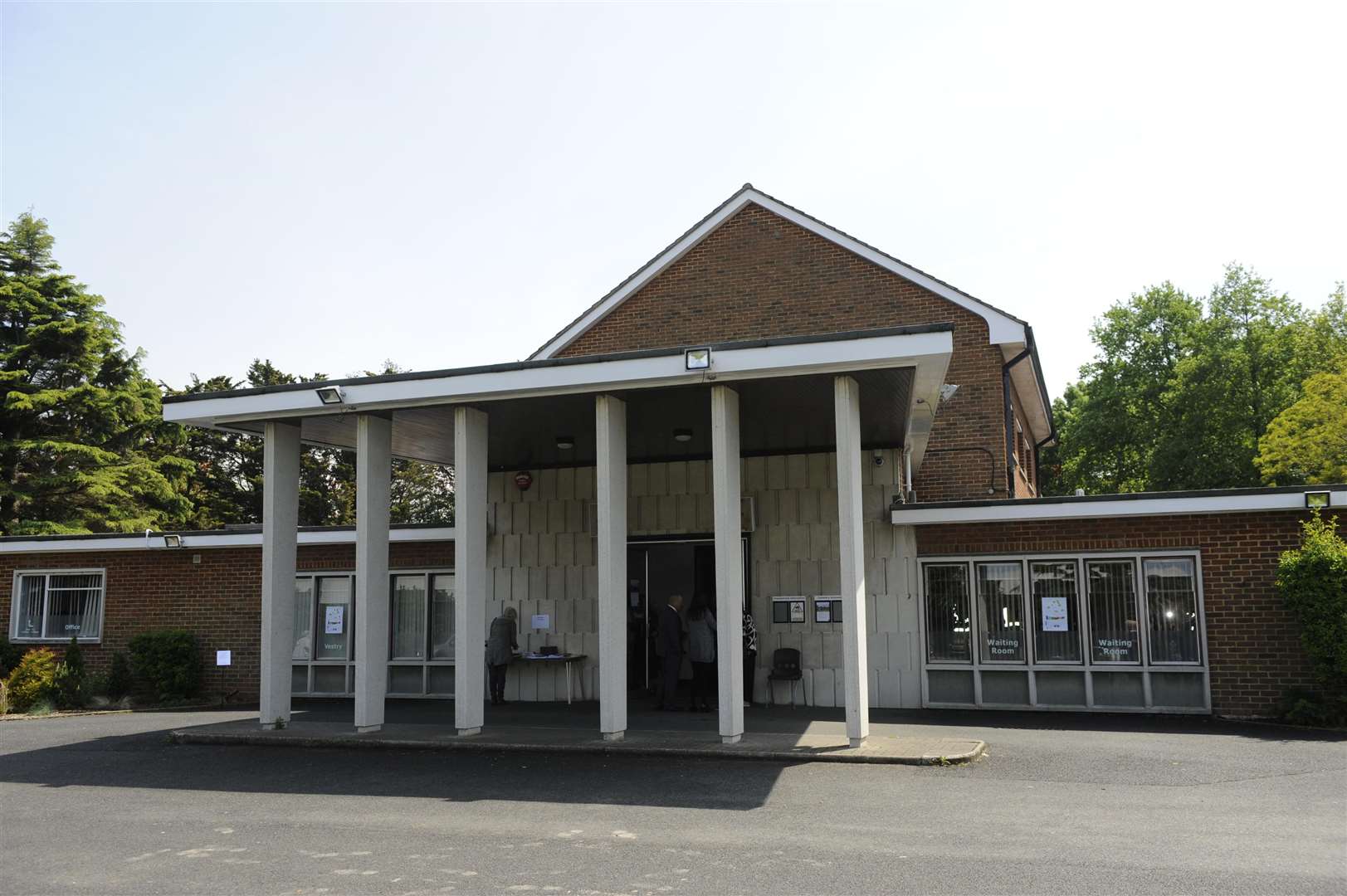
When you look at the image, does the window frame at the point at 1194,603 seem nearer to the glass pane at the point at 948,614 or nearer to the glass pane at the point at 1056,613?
the glass pane at the point at 1056,613

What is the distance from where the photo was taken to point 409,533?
17.5 meters

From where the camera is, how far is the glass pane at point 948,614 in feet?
49.1

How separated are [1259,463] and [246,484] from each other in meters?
38.8

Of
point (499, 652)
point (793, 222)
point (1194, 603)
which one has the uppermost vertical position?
point (793, 222)

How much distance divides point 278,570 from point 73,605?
9.17 metres

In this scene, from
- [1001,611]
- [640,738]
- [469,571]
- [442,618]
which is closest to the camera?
[640,738]

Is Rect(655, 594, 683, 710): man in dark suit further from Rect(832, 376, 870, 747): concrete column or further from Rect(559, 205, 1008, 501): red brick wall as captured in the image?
Rect(559, 205, 1008, 501): red brick wall

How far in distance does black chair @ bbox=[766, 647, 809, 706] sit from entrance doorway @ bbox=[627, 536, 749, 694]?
1606mm

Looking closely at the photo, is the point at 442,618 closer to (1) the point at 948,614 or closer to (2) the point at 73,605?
(2) the point at 73,605

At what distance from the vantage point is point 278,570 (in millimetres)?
12930

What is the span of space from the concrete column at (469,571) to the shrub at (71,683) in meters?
9.10

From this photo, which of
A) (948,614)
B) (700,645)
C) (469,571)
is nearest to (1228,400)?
(948,614)

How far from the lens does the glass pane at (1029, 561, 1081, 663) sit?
566 inches

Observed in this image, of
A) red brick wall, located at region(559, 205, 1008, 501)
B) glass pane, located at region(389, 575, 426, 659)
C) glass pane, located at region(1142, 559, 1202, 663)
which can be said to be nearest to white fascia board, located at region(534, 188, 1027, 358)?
red brick wall, located at region(559, 205, 1008, 501)
